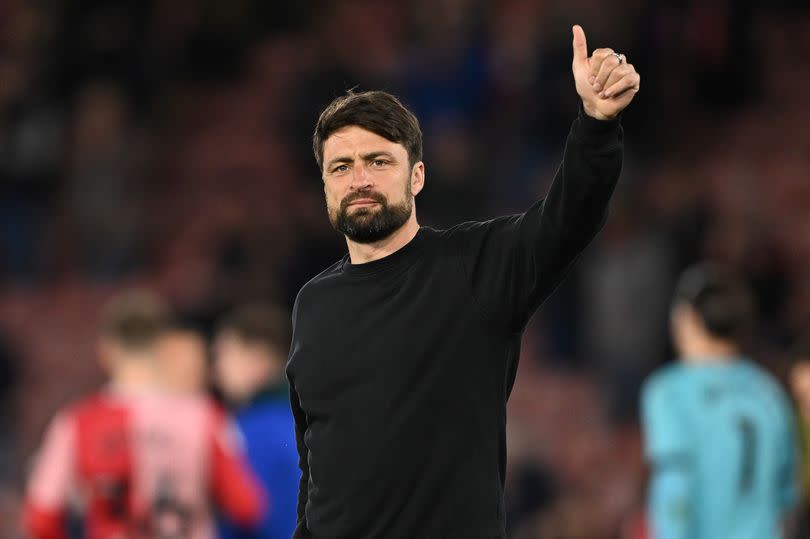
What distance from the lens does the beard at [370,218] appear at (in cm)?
304

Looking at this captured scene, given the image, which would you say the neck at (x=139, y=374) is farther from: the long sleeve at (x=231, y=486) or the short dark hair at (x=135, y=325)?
the long sleeve at (x=231, y=486)

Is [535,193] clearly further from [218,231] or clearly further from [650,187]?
[218,231]

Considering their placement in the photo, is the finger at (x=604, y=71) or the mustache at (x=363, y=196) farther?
the mustache at (x=363, y=196)

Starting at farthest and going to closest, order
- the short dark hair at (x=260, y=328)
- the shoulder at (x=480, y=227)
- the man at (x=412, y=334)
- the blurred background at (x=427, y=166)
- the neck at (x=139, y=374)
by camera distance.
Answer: the blurred background at (x=427, y=166) < the short dark hair at (x=260, y=328) < the neck at (x=139, y=374) < the shoulder at (x=480, y=227) < the man at (x=412, y=334)

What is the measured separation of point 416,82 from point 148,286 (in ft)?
8.38

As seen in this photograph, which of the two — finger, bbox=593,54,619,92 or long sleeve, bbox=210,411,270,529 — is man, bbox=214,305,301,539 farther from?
finger, bbox=593,54,619,92

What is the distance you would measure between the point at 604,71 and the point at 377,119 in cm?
54

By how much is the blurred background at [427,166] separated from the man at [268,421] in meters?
2.88

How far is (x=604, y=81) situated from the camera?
276cm

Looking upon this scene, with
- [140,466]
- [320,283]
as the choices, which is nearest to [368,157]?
[320,283]

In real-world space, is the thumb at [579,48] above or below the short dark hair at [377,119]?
above

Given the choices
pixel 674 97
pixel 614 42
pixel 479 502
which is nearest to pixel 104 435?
pixel 479 502

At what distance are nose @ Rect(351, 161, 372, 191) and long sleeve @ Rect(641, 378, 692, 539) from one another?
2.50 metres

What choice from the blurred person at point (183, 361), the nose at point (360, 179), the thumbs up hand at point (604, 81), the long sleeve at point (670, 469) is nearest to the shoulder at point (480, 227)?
the nose at point (360, 179)
